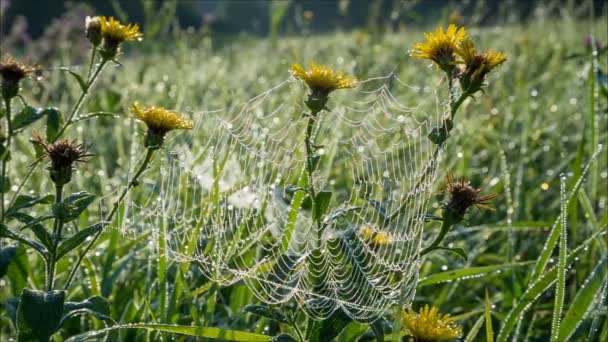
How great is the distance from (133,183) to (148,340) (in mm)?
344

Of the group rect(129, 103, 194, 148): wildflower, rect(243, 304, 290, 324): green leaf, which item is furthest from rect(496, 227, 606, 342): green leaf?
rect(129, 103, 194, 148): wildflower

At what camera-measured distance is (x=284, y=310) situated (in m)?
1.43

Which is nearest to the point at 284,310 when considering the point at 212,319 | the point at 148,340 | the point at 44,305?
the point at 212,319

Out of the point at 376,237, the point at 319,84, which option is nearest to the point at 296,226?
the point at 376,237

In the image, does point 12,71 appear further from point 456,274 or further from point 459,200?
point 456,274

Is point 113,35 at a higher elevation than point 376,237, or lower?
higher

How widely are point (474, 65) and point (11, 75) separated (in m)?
0.90

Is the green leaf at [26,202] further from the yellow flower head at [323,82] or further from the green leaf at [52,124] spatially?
the yellow flower head at [323,82]

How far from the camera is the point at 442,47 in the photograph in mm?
1321

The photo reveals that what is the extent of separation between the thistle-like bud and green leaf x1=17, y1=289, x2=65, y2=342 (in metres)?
0.61

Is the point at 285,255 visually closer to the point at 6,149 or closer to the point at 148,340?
the point at 148,340

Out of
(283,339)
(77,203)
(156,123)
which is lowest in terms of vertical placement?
(283,339)

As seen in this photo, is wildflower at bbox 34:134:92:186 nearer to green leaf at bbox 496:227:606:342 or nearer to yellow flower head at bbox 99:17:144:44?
yellow flower head at bbox 99:17:144:44

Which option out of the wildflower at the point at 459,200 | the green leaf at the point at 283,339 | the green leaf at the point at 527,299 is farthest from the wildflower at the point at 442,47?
the green leaf at the point at 283,339
